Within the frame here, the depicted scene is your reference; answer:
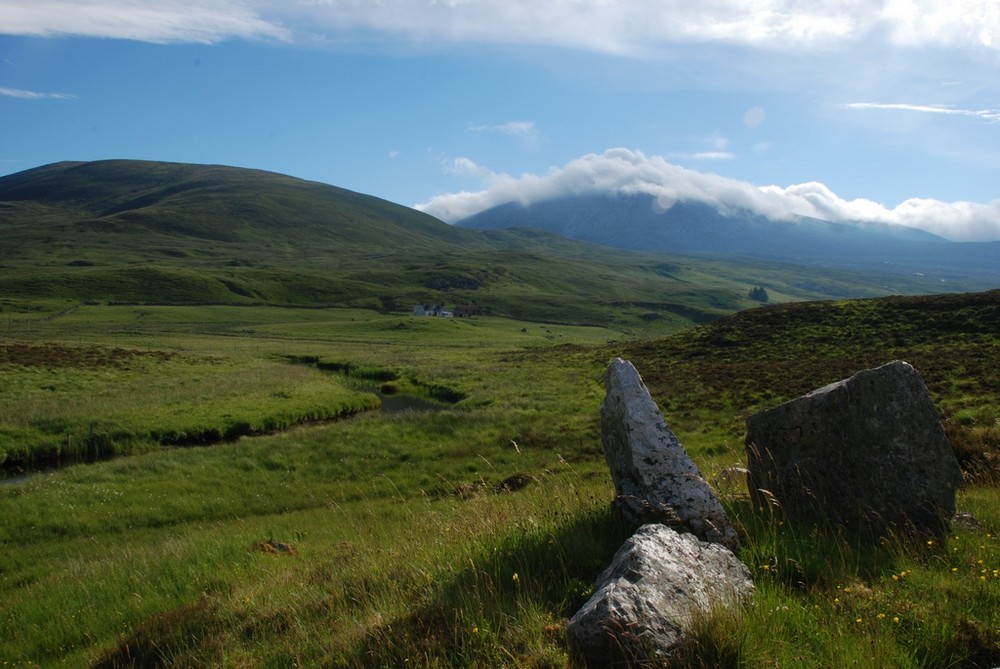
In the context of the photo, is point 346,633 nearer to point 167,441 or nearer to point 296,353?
point 167,441

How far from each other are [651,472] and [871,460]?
9.95 feet

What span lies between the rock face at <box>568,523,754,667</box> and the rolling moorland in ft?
0.80

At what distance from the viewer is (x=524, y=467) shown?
26359 millimetres

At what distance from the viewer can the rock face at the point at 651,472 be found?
7.61m

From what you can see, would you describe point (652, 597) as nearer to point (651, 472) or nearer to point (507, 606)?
point (507, 606)

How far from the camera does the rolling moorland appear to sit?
591 centimetres

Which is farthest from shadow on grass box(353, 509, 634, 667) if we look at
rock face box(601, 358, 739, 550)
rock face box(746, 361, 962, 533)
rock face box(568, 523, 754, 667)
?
rock face box(746, 361, 962, 533)

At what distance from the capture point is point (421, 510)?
17938mm

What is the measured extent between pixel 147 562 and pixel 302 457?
15.6 meters

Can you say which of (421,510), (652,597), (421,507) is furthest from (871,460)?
(421,507)

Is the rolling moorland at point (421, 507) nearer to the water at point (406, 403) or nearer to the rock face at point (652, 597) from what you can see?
the rock face at point (652, 597)

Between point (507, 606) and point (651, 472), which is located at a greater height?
point (651, 472)

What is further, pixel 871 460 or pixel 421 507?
pixel 421 507

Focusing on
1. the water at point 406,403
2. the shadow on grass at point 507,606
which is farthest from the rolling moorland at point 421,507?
the water at point 406,403
